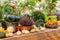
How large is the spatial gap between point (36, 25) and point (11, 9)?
0.81 feet

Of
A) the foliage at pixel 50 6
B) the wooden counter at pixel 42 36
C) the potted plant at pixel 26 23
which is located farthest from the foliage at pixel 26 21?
the foliage at pixel 50 6

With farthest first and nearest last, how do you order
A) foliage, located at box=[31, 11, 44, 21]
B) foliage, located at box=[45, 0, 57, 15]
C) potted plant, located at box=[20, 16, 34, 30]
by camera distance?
foliage, located at box=[45, 0, 57, 15]
foliage, located at box=[31, 11, 44, 21]
potted plant, located at box=[20, 16, 34, 30]

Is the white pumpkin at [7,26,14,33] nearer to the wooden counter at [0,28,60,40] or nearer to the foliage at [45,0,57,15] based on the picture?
the wooden counter at [0,28,60,40]

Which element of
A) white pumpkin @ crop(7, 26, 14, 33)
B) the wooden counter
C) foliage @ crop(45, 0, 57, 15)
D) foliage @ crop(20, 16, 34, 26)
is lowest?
the wooden counter

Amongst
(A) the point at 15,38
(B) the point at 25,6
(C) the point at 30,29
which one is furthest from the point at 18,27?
(B) the point at 25,6

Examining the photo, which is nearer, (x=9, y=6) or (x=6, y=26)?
(x=6, y=26)

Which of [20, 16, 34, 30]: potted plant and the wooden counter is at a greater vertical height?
[20, 16, 34, 30]: potted plant

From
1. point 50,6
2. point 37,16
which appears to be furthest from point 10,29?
point 50,6

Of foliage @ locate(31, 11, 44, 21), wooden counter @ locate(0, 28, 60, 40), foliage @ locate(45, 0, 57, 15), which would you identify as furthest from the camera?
foliage @ locate(45, 0, 57, 15)

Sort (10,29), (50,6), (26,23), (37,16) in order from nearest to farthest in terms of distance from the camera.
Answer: (10,29), (26,23), (37,16), (50,6)

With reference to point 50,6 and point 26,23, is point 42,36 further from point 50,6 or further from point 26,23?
point 50,6

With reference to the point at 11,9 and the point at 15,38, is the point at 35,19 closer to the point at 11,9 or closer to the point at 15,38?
the point at 11,9

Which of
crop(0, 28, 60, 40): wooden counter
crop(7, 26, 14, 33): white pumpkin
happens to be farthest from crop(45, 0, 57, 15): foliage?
crop(7, 26, 14, 33): white pumpkin

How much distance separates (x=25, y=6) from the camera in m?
1.72
